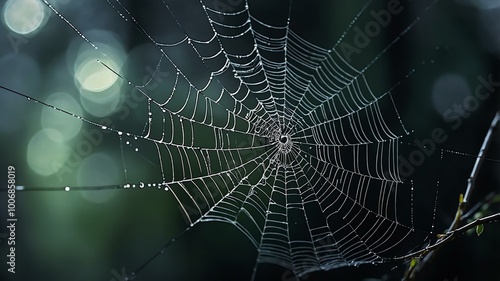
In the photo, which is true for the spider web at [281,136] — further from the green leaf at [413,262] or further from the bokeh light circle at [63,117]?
the green leaf at [413,262]

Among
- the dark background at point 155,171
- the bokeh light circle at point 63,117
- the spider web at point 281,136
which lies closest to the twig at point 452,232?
the spider web at point 281,136

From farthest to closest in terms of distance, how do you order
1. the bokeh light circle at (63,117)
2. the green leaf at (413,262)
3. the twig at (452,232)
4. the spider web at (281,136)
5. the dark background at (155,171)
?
the bokeh light circle at (63,117) < the dark background at (155,171) < the spider web at (281,136) < the green leaf at (413,262) < the twig at (452,232)

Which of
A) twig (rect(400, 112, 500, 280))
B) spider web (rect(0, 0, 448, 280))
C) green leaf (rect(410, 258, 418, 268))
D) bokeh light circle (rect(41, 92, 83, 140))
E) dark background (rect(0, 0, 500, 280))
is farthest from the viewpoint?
bokeh light circle (rect(41, 92, 83, 140))

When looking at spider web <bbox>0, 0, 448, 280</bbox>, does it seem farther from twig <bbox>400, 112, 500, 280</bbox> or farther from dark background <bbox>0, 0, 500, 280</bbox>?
twig <bbox>400, 112, 500, 280</bbox>

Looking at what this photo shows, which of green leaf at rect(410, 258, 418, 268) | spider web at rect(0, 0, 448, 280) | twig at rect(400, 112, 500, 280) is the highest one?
spider web at rect(0, 0, 448, 280)

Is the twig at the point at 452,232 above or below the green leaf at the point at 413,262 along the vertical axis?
above

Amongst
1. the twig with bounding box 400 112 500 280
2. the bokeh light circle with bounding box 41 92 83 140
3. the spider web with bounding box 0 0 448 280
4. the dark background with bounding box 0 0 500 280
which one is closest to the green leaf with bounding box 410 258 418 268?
the twig with bounding box 400 112 500 280

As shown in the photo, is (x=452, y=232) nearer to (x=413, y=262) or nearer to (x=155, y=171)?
(x=413, y=262)

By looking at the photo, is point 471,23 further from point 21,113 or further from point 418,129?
point 21,113

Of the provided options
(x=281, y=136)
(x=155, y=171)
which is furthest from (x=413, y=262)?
(x=155, y=171)
